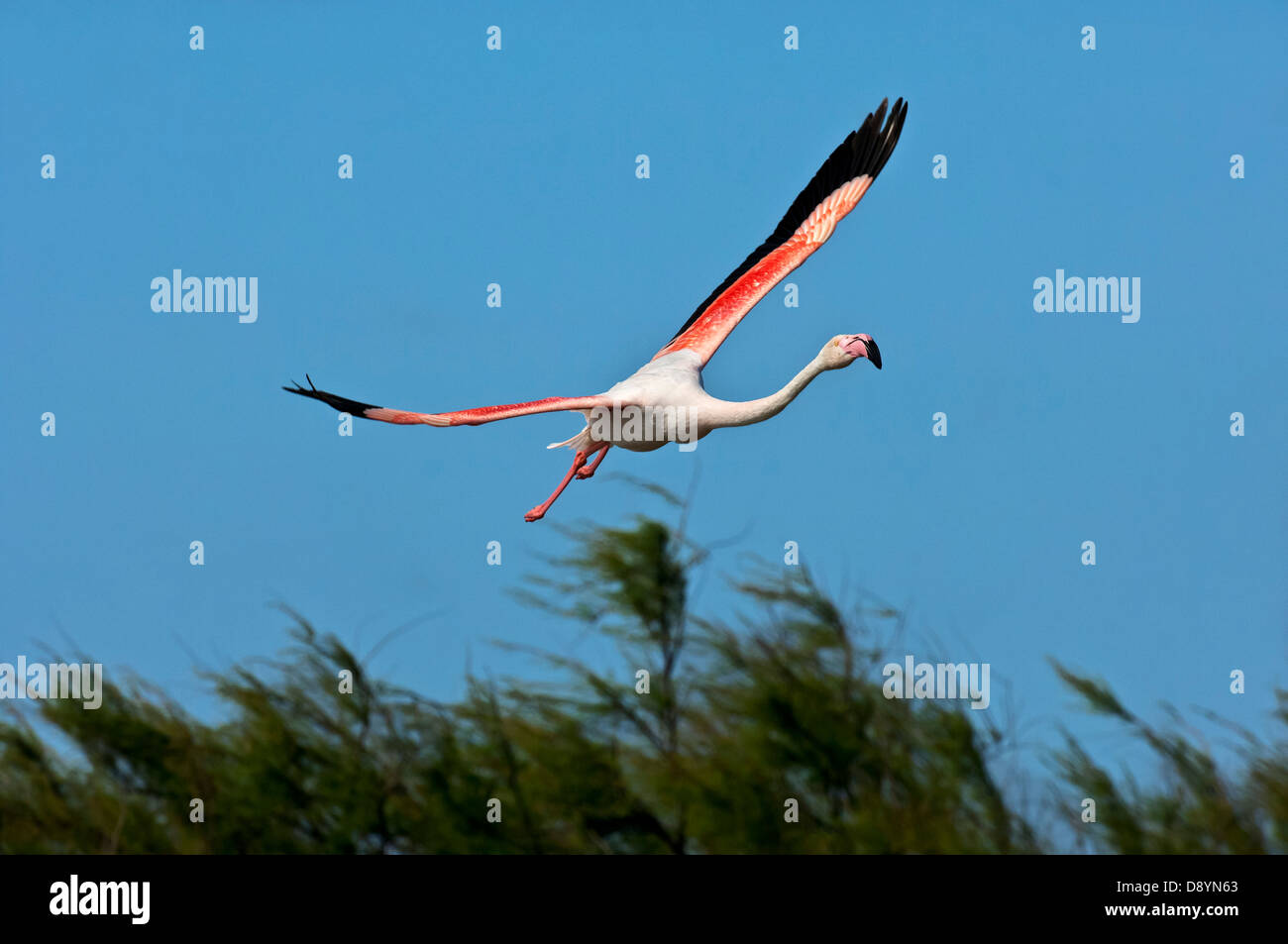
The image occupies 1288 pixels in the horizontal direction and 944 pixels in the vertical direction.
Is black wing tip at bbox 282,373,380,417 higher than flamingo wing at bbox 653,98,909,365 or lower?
lower

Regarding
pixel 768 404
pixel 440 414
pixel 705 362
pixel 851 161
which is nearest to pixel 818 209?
pixel 851 161

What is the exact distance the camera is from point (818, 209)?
62.6 feet

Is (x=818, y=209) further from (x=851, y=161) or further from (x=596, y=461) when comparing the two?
(x=596, y=461)

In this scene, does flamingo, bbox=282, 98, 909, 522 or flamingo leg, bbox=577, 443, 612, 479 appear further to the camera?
flamingo leg, bbox=577, 443, 612, 479

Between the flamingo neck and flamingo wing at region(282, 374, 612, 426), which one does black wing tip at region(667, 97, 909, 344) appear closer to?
the flamingo neck

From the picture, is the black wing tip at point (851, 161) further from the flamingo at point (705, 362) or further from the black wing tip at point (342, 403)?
the black wing tip at point (342, 403)

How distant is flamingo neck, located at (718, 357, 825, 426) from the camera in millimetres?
14953

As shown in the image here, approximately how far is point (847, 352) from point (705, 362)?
249 centimetres

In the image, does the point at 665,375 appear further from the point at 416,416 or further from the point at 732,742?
the point at 732,742

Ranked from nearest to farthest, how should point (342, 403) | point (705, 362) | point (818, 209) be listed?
point (342, 403)
point (705, 362)
point (818, 209)

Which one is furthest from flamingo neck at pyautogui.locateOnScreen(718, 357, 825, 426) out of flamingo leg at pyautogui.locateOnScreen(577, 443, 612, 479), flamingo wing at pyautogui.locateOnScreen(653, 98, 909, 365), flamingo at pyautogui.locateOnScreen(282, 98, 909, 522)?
flamingo wing at pyautogui.locateOnScreen(653, 98, 909, 365)

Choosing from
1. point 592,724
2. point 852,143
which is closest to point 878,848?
point 592,724

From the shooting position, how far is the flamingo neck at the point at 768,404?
14953 mm

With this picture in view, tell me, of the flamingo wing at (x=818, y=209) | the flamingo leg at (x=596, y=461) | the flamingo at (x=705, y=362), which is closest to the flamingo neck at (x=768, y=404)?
the flamingo at (x=705, y=362)
